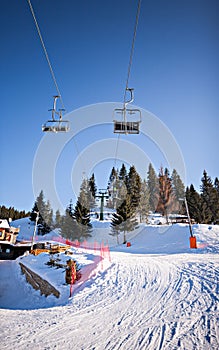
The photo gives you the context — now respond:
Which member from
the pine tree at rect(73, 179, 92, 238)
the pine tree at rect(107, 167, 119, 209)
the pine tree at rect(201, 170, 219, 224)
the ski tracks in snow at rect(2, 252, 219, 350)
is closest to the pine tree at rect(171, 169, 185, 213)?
the pine tree at rect(201, 170, 219, 224)

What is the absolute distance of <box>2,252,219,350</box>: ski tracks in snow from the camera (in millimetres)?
3742

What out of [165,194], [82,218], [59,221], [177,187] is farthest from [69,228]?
[177,187]

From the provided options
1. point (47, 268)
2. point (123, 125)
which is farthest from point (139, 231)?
point (123, 125)

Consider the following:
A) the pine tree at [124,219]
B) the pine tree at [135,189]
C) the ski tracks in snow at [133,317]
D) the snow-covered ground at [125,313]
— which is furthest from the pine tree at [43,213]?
the ski tracks in snow at [133,317]

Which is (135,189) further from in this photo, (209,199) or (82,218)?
(209,199)

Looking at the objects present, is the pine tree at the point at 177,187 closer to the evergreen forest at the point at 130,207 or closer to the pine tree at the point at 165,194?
the evergreen forest at the point at 130,207

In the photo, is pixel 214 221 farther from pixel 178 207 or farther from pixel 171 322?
pixel 171 322

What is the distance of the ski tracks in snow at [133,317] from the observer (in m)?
3.74

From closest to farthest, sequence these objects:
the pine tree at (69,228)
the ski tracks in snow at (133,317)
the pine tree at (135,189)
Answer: the ski tracks in snow at (133,317), the pine tree at (69,228), the pine tree at (135,189)

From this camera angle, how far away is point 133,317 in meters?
4.77

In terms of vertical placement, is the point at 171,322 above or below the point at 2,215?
below

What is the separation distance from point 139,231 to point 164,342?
29214 mm

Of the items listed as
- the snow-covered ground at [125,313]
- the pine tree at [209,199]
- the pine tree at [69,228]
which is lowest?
the snow-covered ground at [125,313]

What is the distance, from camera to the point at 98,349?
11.8ft
